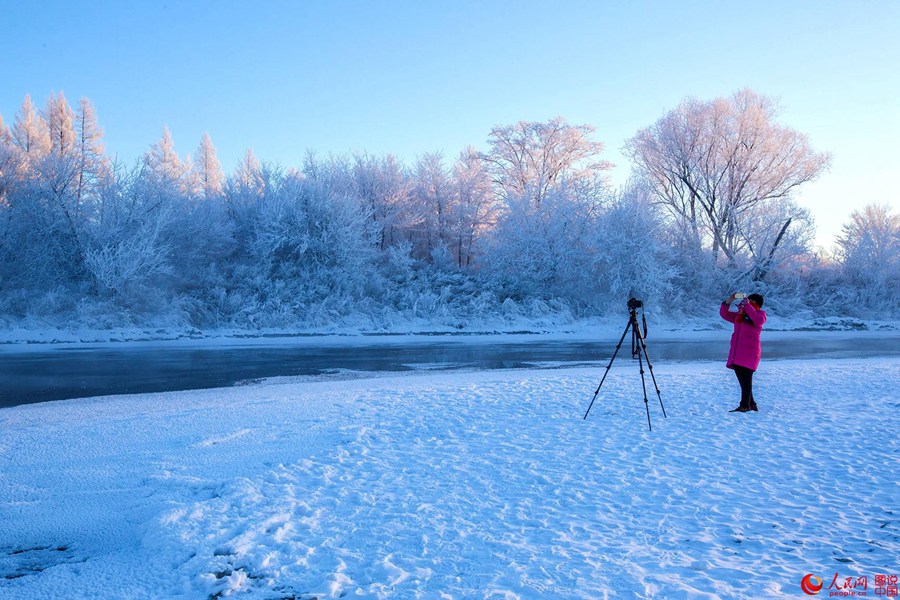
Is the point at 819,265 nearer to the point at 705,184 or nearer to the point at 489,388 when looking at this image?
A: the point at 705,184

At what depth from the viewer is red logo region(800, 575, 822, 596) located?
3357 mm

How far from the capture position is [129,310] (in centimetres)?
2698

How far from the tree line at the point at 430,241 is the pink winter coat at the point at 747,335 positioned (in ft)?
67.6

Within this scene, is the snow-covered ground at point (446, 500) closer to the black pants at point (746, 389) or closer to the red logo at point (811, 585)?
the red logo at point (811, 585)

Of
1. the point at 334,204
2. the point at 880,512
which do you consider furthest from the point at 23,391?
the point at 334,204

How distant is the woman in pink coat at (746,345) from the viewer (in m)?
8.65

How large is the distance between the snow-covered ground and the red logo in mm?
68

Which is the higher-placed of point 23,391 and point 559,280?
point 559,280

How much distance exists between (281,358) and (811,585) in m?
15.6

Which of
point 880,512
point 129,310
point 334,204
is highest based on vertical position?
point 334,204

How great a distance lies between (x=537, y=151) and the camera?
48875mm

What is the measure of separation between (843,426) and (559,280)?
27070 millimetres

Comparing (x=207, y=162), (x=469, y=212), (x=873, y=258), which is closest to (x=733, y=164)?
(x=873, y=258)

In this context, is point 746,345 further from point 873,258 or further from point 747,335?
point 873,258
